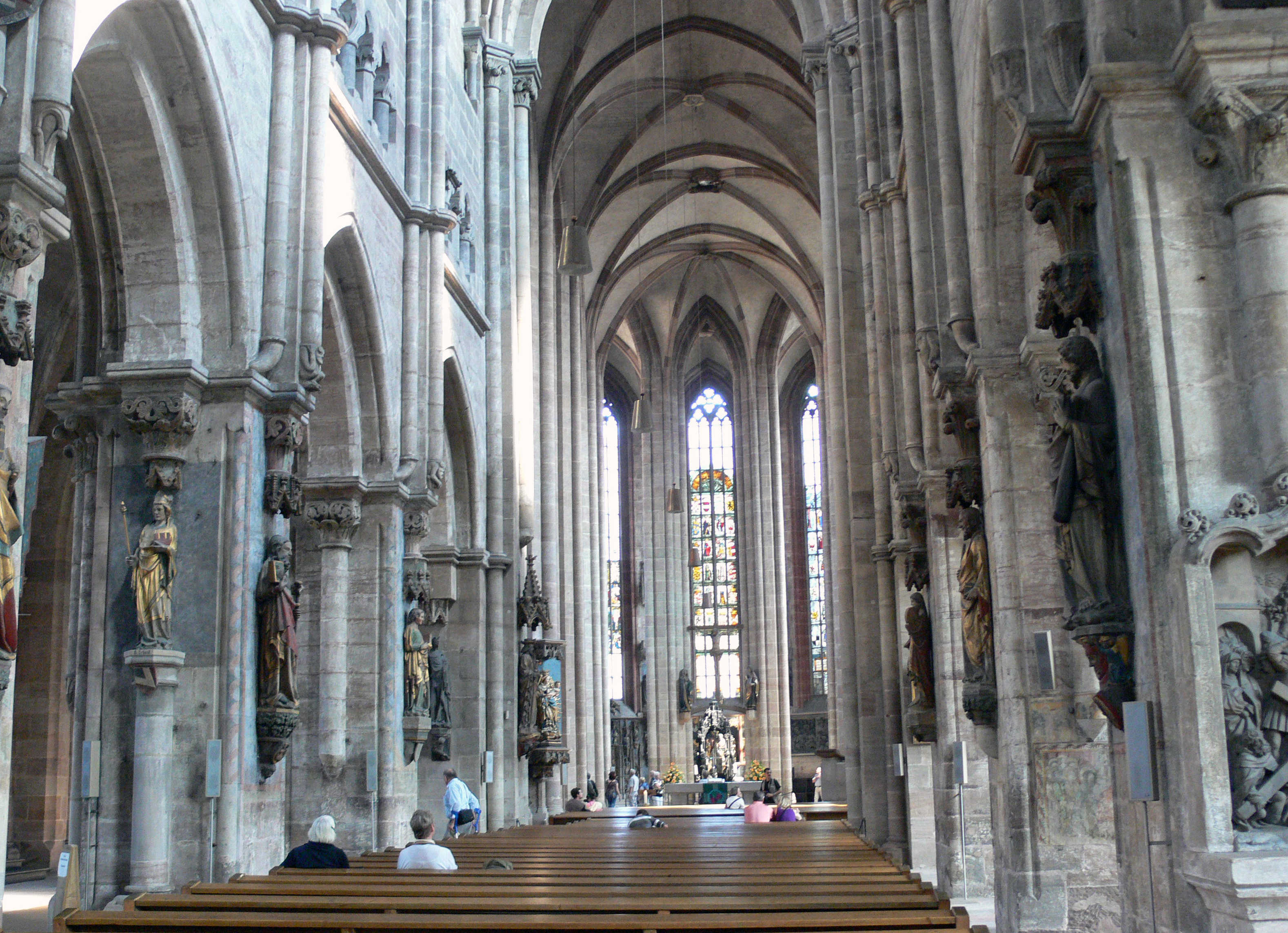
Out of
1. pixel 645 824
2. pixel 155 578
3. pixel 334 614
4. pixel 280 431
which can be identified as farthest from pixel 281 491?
pixel 645 824

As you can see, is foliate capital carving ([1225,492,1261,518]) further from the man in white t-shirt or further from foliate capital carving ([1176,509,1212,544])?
the man in white t-shirt

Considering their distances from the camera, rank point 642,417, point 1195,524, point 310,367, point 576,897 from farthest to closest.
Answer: point 642,417 → point 310,367 → point 576,897 → point 1195,524

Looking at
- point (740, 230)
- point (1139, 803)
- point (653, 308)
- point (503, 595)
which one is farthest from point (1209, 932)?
point (653, 308)

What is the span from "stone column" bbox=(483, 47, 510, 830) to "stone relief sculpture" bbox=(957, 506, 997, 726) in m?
10.6

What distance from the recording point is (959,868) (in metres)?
12.6

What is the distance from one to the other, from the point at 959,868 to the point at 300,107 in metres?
9.16

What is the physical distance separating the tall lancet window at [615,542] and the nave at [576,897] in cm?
3391

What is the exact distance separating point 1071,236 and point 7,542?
5410 millimetres

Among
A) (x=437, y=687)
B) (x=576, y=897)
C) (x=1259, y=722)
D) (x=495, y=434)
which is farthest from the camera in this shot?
(x=495, y=434)

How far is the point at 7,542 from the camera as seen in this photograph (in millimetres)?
6738

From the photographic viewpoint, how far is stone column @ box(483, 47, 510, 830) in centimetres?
2005

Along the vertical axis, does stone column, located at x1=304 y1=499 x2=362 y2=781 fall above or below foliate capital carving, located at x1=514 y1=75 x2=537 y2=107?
below

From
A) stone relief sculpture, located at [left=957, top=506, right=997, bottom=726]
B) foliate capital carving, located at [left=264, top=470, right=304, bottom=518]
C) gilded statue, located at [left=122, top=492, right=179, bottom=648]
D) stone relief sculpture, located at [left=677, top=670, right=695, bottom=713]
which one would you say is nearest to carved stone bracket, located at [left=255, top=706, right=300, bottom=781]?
gilded statue, located at [left=122, top=492, right=179, bottom=648]

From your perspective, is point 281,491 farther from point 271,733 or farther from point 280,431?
point 271,733
